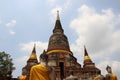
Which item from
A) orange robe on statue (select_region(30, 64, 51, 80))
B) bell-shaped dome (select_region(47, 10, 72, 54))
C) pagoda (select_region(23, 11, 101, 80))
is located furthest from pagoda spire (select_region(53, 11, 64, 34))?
orange robe on statue (select_region(30, 64, 51, 80))

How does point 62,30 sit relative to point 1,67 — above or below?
above

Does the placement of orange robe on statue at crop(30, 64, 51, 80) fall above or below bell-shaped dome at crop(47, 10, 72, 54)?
below

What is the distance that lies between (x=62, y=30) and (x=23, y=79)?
3002 centimetres

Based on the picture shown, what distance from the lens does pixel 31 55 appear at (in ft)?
125

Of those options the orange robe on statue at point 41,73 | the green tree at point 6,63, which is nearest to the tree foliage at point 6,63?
the green tree at point 6,63

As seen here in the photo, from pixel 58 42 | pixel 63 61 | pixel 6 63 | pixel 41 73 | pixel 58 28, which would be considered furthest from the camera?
pixel 58 28

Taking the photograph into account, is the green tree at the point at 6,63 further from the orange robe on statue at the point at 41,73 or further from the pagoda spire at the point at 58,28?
the orange robe on statue at the point at 41,73

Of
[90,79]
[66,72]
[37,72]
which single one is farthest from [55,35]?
[37,72]

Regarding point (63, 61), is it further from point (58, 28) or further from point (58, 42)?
point (58, 28)

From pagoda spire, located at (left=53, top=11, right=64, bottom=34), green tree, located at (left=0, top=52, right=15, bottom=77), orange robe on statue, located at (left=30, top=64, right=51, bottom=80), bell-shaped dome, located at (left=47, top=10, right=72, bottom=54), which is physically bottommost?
orange robe on statue, located at (left=30, top=64, right=51, bottom=80)

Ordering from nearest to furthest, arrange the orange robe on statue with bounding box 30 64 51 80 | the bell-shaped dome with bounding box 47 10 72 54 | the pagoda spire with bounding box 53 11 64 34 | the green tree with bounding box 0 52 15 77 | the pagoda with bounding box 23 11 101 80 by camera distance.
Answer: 1. the orange robe on statue with bounding box 30 64 51 80
2. the green tree with bounding box 0 52 15 77
3. the pagoda with bounding box 23 11 101 80
4. the bell-shaped dome with bounding box 47 10 72 54
5. the pagoda spire with bounding box 53 11 64 34

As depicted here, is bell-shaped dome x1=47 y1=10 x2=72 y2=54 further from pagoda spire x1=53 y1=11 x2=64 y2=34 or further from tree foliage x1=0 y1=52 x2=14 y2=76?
tree foliage x1=0 y1=52 x2=14 y2=76

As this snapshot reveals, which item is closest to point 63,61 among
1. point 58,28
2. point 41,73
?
point 58,28

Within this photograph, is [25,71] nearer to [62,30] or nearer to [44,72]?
[62,30]
